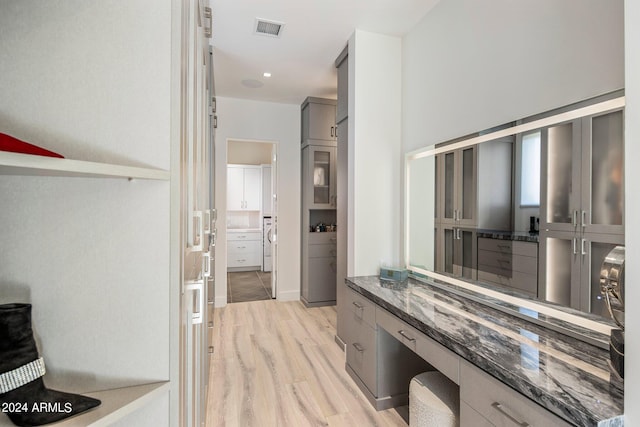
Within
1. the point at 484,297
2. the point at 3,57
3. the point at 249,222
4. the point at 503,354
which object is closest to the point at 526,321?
the point at 484,297

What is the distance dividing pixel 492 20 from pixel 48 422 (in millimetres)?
2453

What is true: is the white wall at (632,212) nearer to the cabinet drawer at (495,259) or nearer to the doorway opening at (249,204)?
the cabinet drawer at (495,259)

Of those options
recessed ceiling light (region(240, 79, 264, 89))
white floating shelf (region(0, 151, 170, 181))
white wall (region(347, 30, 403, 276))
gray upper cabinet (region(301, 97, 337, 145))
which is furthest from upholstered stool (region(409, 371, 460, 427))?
recessed ceiling light (region(240, 79, 264, 89))

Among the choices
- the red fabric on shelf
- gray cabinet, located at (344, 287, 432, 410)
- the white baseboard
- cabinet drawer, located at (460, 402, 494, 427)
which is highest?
the red fabric on shelf

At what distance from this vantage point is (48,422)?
0.52 m

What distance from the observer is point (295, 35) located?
2783mm

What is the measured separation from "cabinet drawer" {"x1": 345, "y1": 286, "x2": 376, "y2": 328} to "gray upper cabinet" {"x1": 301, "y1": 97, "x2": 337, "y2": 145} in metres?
2.44

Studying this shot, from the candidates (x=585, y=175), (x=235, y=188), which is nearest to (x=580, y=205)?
(x=585, y=175)

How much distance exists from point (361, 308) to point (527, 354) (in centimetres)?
117

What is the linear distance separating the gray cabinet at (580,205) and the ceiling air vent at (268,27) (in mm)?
2166

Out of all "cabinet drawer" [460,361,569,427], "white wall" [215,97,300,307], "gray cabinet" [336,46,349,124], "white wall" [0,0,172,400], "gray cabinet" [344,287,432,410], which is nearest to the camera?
"white wall" [0,0,172,400]

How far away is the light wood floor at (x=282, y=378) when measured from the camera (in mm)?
2018

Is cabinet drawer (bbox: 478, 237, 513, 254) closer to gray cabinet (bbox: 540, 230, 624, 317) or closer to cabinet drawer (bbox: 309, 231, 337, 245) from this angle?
gray cabinet (bbox: 540, 230, 624, 317)

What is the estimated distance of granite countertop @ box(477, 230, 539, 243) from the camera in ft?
5.14
